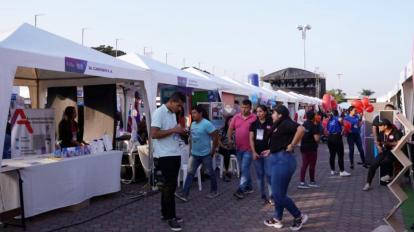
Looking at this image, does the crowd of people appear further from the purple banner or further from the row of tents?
the purple banner

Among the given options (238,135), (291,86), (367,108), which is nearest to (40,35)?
→ (238,135)

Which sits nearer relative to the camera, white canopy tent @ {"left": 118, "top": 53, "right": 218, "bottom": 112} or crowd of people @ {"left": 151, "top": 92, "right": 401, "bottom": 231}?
crowd of people @ {"left": 151, "top": 92, "right": 401, "bottom": 231}

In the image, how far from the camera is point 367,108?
13.0 metres

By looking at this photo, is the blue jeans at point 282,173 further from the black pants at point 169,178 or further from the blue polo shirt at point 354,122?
the blue polo shirt at point 354,122

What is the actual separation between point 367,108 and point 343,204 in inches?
261

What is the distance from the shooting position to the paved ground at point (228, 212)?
5691 mm

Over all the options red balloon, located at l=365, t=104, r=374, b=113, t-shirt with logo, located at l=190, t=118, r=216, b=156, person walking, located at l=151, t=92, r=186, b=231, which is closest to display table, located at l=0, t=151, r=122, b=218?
t-shirt with logo, located at l=190, t=118, r=216, b=156

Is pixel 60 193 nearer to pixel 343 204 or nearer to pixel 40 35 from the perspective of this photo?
pixel 40 35

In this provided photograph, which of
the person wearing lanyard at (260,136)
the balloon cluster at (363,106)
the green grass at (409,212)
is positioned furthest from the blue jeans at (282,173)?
the balloon cluster at (363,106)

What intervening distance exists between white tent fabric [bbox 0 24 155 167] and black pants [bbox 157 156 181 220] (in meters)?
1.85

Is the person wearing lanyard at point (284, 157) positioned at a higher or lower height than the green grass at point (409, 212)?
higher

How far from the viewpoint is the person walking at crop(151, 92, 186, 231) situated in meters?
→ 5.45

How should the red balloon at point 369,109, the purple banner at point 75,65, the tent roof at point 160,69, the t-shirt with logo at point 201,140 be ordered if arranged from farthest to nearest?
the red balloon at point 369,109
the tent roof at point 160,69
the t-shirt with logo at point 201,140
the purple banner at point 75,65

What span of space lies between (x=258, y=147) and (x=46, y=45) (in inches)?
136
